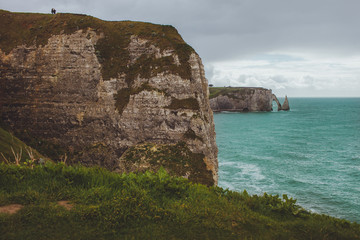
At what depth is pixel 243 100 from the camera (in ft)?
516

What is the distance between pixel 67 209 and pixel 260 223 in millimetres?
6790

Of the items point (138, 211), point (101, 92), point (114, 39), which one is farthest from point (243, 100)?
point (138, 211)

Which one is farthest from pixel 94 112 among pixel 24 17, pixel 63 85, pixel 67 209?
pixel 67 209

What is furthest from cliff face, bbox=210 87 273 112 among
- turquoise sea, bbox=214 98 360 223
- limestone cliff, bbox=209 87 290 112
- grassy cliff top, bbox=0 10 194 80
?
grassy cliff top, bbox=0 10 194 80

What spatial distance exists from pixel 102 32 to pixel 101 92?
1084cm

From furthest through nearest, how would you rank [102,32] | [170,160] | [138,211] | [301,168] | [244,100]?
[244,100]
[301,168]
[102,32]
[170,160]
[138,211]

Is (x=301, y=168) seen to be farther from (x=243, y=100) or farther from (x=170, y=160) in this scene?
(x=243, y=100)

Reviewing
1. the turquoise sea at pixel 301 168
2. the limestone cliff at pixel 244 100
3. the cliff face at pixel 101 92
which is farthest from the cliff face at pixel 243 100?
the cliff face at pixel 101 92

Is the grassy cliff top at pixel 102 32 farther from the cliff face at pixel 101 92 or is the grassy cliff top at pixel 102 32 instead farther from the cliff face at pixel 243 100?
the cliff face at pixel 243 100

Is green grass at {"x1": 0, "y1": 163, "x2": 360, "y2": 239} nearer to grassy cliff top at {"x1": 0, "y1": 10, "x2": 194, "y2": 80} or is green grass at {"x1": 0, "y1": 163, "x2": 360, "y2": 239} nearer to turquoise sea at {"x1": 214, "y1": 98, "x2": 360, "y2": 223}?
turquoise sea at {"x1": 214, "y1": 98, "x2": 360, "y2": 223}

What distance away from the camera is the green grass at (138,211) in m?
7.49

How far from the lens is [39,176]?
9.98m

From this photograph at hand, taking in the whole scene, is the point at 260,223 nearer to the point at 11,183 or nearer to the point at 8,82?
the point at 11,183

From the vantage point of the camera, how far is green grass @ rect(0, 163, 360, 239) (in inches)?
295
